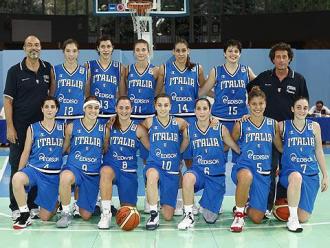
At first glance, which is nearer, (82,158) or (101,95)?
(82,158)

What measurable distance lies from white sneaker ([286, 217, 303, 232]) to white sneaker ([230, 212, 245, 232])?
0.45 m

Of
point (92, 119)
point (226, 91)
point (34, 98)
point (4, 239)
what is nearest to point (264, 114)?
point (226, 91)

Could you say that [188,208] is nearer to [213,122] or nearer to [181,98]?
[213,122]

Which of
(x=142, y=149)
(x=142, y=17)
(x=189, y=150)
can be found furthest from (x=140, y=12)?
(x=189, y=150)

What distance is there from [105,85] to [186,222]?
5.93 ft

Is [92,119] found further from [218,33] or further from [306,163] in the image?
[218,33]

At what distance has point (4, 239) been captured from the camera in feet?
15.7

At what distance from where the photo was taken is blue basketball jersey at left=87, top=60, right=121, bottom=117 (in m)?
5.86

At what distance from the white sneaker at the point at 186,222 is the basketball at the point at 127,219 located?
43 cm

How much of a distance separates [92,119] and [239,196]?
1.70 metres

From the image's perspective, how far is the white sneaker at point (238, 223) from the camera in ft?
16.5

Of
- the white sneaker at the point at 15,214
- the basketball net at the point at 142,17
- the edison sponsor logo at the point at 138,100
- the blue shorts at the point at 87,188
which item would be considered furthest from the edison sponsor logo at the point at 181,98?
the basketball net at the point at 142,17

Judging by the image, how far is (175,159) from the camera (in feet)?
17.7

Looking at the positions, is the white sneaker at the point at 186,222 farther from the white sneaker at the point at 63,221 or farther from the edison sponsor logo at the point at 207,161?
the white sneaker at the point at 63,221
